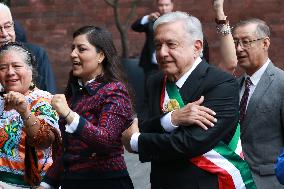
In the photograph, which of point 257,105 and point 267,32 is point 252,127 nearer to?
point 257,105

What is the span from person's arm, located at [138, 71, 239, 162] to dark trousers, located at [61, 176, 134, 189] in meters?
0.61

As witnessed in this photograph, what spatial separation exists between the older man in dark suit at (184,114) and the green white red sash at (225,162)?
0.01 metres

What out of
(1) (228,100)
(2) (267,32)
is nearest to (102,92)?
(1) (228,100)

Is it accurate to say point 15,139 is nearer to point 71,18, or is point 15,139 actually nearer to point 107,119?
point 107,119

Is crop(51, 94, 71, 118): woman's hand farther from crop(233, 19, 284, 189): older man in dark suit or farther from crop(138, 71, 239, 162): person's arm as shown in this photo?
crop(233, 19, 284, 189): older man in dark suit

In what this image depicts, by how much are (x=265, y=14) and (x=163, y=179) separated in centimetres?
871

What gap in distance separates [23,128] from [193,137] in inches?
53.0

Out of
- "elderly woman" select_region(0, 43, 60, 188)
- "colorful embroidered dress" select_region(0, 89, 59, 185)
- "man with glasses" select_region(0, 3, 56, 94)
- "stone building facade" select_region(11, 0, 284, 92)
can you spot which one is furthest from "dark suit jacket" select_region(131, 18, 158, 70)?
"colorful embroidered dress" select_region(0, 89, 59, 185)

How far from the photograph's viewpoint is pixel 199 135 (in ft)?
14.5

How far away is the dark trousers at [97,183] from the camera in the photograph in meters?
5.09

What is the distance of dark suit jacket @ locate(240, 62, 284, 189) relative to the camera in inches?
215

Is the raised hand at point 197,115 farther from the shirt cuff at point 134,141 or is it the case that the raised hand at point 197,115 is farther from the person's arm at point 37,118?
the person's arm at point 37,118

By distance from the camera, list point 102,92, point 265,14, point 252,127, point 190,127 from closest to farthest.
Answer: point 190,127 → point 102,92 → point 252,127 → point 265,14

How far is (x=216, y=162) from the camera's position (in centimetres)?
454
